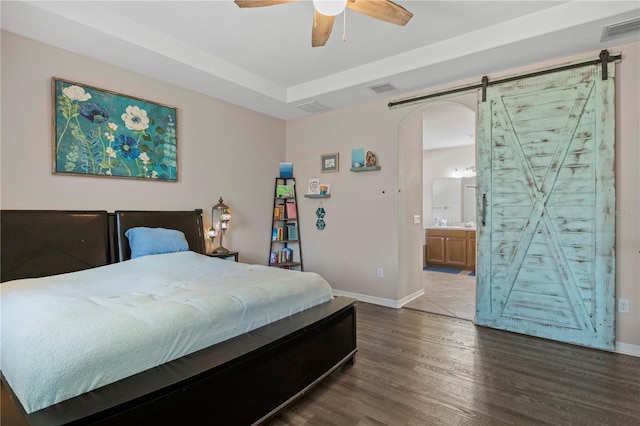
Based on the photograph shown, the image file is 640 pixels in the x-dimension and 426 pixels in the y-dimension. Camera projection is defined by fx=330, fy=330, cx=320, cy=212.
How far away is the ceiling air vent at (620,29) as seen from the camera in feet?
8.24

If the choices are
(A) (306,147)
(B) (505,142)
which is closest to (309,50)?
(A) (306,147)

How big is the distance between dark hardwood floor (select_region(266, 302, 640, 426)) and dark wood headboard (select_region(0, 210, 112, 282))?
2.19 m

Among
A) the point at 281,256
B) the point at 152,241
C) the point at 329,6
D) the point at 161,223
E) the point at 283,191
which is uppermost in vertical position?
the point at 329,6

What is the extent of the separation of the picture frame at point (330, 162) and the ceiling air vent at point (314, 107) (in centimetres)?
63

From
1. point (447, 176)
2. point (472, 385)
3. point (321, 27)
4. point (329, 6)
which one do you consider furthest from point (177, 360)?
point (447, 176)

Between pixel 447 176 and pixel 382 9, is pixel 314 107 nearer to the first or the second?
pixel 382 9

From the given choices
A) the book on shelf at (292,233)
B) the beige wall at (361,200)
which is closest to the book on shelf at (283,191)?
the beige wall at (361,200)

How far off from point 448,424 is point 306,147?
395cm

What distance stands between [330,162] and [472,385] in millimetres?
3245

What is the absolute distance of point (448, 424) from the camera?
1866mm

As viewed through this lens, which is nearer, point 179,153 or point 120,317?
point 120,317

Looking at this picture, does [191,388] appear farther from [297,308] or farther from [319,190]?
[319,190]

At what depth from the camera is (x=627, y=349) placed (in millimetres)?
2787

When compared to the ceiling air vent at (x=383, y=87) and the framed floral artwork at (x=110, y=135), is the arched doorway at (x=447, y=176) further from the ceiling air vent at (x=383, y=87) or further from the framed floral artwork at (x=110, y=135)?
the framed floral artwork at (x=110, y=135)
